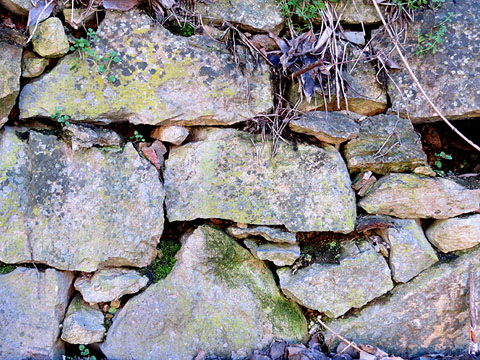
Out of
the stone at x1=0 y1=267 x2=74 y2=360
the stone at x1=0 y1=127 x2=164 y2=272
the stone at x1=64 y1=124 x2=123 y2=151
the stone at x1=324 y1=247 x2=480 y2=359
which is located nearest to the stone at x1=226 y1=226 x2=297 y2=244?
the stone at x1=0 y1=127 x2=164 y2=272

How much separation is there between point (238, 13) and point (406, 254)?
5.52 ft

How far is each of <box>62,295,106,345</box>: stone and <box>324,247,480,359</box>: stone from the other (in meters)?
1.27

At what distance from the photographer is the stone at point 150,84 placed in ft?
6.97

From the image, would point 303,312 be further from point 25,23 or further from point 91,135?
point 25,23

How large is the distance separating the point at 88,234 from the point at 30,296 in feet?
1.43

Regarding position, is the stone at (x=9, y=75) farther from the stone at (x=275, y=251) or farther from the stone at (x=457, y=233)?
the stone at (x=457, y=233)

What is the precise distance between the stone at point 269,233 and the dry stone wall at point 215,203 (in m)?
0.01

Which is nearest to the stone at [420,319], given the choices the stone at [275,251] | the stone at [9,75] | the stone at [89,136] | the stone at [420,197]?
the stone at [420,197]

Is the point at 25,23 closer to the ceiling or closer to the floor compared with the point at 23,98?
closer to the ceiling

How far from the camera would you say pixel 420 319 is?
230 cm

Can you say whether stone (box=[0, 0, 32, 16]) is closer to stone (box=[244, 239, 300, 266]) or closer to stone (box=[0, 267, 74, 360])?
stone (box=[0, 267, 74, 360])

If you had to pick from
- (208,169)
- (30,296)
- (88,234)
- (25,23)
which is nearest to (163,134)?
(208,169)

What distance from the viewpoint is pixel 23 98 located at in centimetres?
208

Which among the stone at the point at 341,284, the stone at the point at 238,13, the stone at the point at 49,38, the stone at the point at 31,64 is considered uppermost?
the stone at the point at 238,13
